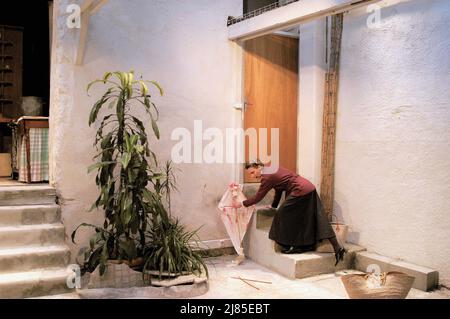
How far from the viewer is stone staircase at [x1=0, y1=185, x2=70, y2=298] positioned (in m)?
3.69

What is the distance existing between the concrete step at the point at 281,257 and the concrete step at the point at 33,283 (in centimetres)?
206

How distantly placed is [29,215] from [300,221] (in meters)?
2.68

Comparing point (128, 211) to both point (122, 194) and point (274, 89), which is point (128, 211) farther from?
point (274, 89)

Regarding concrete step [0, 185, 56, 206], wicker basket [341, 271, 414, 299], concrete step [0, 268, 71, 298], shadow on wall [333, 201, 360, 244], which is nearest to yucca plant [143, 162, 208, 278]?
concrete step [0, 268, 71, 298]

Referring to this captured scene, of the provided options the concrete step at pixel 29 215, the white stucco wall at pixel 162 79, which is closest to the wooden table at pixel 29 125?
the white stucco wall at pixel 162 79

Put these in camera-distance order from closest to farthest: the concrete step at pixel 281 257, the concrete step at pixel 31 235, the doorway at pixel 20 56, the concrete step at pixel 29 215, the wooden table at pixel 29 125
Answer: the concrete step at pixel 31 235
the concrete step at pixel 29 215
the concrete step at pixel 281 257
the wooden table at pixel 29 125
the doorway at pixel 20 56

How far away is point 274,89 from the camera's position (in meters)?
5.51

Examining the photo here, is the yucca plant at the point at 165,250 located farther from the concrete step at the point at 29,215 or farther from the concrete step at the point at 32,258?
the concrete step at the point at 29,215

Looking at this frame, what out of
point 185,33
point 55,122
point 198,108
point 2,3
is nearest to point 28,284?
point 55,122

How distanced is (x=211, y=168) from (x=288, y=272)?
1.53m

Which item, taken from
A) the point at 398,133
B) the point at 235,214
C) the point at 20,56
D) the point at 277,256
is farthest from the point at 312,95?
the point at 20,56

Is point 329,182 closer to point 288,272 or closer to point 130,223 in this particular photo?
point 288,272

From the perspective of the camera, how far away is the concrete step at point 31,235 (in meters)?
3.95

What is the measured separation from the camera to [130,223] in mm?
3906
